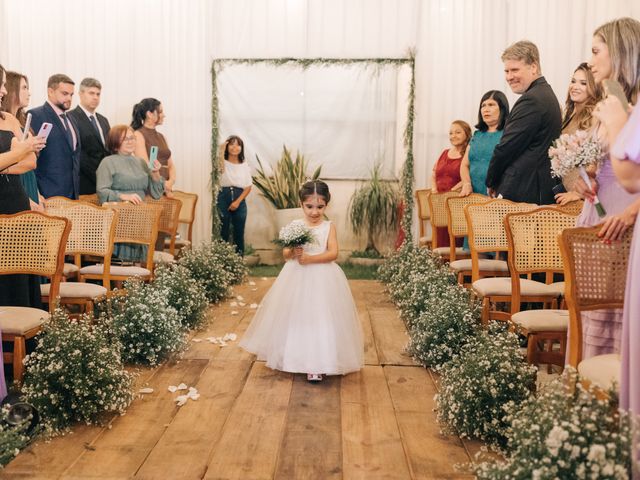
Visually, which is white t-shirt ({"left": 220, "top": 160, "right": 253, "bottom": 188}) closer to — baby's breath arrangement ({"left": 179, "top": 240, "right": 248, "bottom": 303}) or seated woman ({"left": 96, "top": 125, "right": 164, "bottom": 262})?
baby's breath arrangement ({"left": 179, "top": 240, "right": 248, "bottom": 303})

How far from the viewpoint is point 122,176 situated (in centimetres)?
582

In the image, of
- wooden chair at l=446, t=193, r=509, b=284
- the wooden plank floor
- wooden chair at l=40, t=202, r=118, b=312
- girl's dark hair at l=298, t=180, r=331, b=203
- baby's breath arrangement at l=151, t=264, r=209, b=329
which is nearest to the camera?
the wooden plank floor

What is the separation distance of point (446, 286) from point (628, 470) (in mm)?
3104

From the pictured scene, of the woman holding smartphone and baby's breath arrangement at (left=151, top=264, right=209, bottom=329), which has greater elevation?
the woman holding smartphone

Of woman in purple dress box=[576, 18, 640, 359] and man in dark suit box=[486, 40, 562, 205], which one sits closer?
woman in purple dress box=[576, 18, 640, 359]

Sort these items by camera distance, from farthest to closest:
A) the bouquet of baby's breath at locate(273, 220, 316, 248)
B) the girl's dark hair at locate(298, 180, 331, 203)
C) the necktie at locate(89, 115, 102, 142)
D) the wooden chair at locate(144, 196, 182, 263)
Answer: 1. the necktie at locate(89, 115, 102, 142)
2. the wooden chair at locate(144, 196, 182, 263)
3. the girl's dark hair at locate(298, 180, 331, 203)
4. the bouquet of baby's breath at locate(273, 220, 316, 248)

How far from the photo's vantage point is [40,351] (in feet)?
12.1

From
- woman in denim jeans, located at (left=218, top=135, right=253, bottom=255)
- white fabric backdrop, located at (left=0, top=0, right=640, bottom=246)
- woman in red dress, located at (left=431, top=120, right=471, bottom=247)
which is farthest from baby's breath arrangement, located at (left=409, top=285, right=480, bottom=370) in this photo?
woman in denim jeans, located at (left=218, top=135, right=253, bottom=255)

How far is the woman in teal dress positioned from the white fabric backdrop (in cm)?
223

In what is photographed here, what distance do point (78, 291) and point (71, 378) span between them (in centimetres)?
123

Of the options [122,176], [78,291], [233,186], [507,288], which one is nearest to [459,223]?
[507,288]

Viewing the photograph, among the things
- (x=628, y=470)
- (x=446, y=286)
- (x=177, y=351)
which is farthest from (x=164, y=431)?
(x=446, y=286)

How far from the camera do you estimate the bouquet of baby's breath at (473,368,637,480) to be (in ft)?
6.56

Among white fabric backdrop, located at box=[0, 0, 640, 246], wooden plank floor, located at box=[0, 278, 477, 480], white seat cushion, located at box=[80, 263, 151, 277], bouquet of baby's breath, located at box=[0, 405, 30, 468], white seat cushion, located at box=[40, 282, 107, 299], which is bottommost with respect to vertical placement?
wooden plank floor, located at box=[0, 278, 477, 480]
